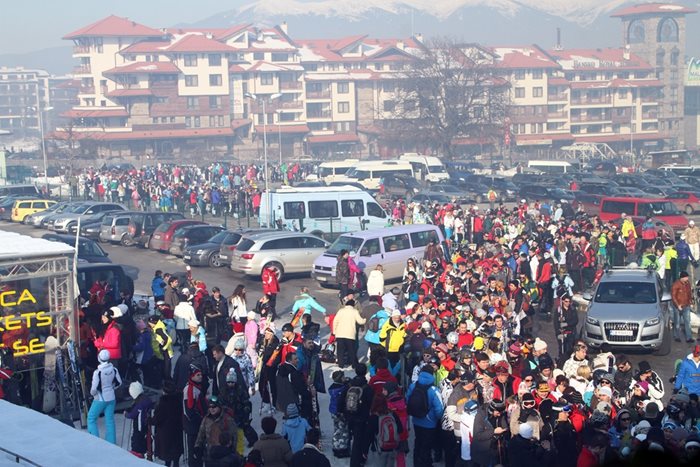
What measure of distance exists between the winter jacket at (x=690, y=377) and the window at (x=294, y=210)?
21240 mm

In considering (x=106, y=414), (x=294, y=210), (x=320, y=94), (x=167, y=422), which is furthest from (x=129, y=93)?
(x=167, y=422)

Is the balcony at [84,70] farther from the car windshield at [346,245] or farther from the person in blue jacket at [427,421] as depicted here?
the person in blue jacket at [427,421]

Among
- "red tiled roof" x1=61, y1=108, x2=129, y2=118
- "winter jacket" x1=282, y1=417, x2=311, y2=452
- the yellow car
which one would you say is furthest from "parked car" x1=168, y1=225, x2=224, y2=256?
"red tiled roof" x1=61, y1=108, x2=129, y2=118

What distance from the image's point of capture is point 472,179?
60938mm

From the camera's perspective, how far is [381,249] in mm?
27516

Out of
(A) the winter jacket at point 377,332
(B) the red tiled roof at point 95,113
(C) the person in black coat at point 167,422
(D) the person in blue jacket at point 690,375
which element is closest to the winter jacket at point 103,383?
(C) the person in black coat at point 167,422

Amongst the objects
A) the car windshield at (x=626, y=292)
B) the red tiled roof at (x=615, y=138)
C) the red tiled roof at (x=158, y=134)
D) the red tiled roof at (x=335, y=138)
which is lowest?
the car windshield at (x=626, y=292)

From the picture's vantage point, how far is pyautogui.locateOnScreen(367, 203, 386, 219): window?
34.5m

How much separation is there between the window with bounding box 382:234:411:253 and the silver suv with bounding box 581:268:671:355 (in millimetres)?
A: 8005

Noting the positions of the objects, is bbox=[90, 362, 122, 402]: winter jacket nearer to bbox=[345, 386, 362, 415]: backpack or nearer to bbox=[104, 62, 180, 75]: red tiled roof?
bbox=[345, 386, 362, 415]: backpack

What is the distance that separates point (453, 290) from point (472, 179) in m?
41.2

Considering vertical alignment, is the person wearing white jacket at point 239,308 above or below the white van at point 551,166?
below

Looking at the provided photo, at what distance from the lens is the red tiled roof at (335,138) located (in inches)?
4352

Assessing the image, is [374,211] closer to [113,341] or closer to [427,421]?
[113,341]
